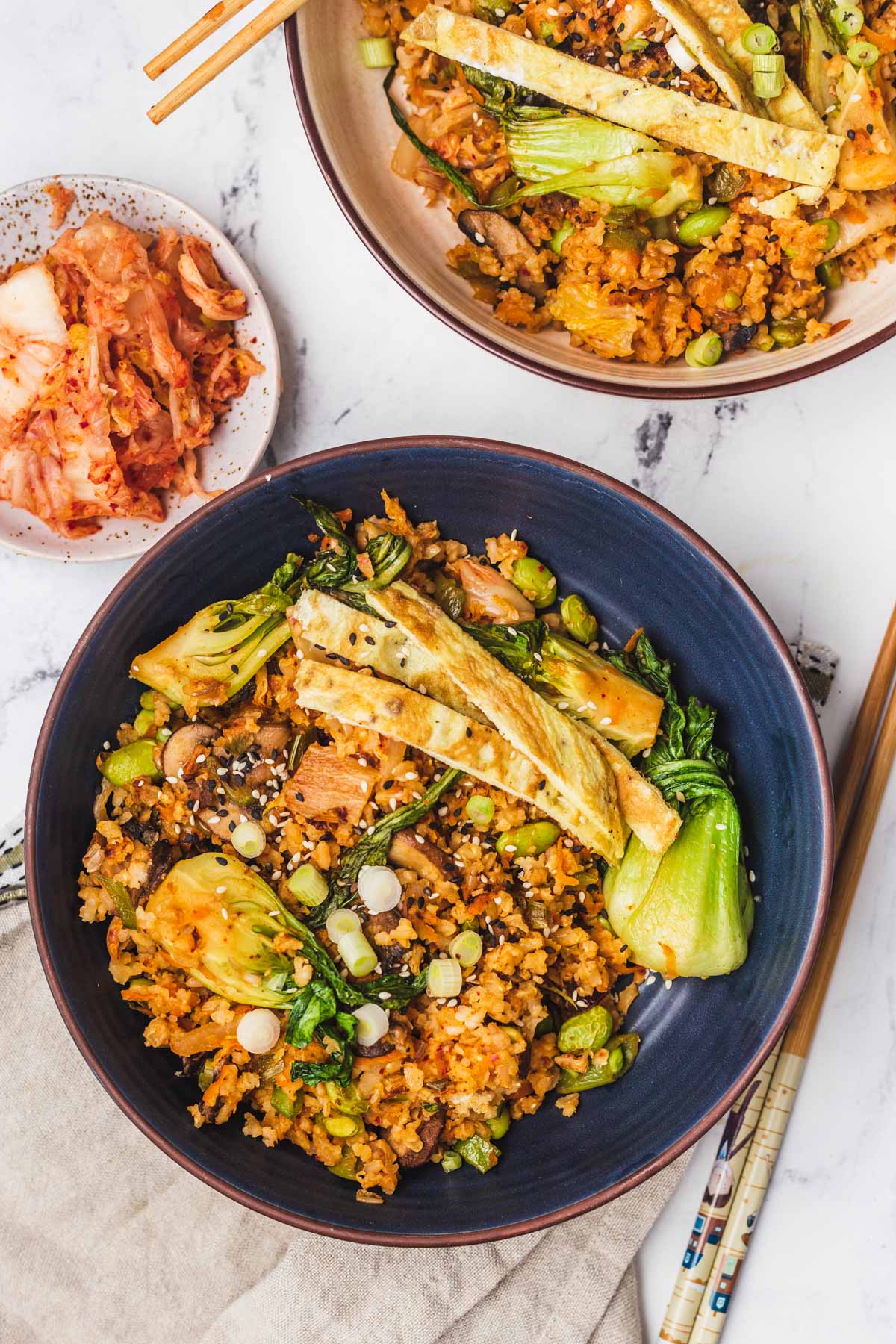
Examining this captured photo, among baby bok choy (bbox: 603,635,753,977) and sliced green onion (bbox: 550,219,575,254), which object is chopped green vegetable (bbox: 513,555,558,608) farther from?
sliced green onion (bbox: 550,219,575,254)

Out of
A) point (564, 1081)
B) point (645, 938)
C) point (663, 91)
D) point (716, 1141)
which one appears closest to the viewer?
point (663, 91)

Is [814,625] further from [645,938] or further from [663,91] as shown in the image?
[663,91]

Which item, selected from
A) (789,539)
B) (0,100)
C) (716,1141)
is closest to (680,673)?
(789,539)

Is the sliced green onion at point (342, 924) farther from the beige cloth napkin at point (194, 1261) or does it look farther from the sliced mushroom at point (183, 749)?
the beige cloth napkin at point (194, 1261)

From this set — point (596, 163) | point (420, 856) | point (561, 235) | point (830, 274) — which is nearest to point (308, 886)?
point (420, 856)

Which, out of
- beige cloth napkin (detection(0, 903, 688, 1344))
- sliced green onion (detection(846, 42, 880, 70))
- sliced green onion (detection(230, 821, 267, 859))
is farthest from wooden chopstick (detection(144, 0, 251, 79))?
beige cloth napkin (detection(0, 903, 688, 1344))

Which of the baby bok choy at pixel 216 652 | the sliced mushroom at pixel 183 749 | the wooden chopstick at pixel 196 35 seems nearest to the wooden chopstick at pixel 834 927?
the baby bok choy at pixel 216 652
